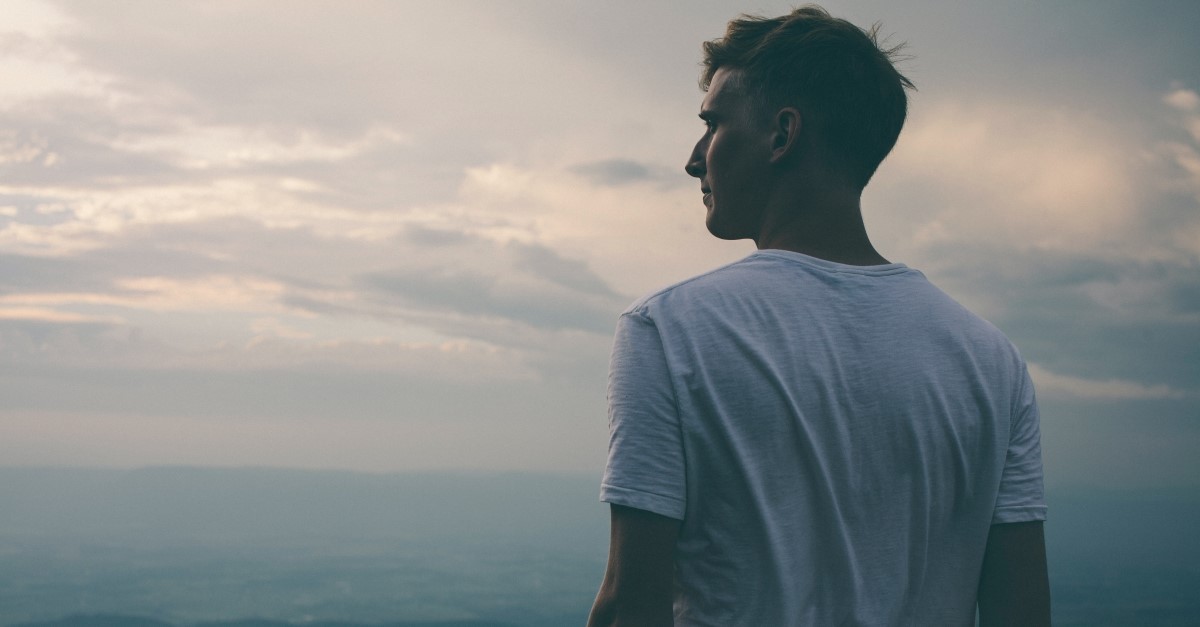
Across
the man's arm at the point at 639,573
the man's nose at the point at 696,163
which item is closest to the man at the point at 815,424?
the man's arm at the point at 639,573

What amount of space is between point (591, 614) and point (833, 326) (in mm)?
857

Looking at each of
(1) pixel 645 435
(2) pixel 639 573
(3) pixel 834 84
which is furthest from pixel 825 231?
(2) pixel 639 573

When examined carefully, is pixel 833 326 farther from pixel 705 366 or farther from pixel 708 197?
pixel 708 197

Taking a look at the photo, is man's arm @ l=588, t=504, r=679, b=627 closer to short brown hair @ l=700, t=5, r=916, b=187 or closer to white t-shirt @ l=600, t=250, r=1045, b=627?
white t-shirt @ l=600, t=250, r=1045, b=627

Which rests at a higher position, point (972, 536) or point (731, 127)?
point (731, 127)

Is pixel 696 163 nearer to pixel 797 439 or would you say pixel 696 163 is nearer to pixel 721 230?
pixel 721 230

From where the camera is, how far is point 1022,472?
7.31 ft

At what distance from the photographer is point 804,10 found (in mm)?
2438

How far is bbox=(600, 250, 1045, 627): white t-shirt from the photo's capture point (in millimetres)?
1855

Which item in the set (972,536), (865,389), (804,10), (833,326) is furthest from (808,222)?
(972,536)

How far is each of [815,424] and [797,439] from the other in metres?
0.05

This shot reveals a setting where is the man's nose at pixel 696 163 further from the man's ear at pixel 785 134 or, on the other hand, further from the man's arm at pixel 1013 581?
the man's arm at pixel 1013 581

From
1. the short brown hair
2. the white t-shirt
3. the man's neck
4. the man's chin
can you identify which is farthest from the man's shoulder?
the short brown hair

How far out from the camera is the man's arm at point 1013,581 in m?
2.17
